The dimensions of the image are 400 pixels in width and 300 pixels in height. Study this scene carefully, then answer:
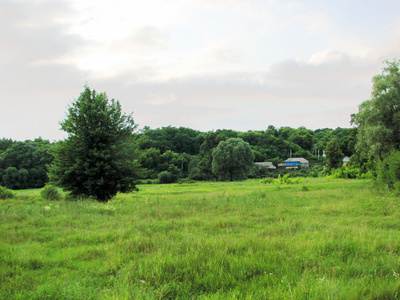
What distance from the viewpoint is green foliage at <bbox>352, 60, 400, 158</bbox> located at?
2781cm

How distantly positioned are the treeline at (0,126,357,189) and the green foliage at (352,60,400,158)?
1706 centimetres

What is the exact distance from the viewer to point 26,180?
73.5 m

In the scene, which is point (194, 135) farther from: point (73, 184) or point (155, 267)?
point (155, 267)

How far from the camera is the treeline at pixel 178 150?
73312mm

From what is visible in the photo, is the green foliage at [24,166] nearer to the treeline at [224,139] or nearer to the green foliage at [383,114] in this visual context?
the treeline at [224,139]

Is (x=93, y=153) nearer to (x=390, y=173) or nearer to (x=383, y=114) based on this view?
(x=390, y=173)

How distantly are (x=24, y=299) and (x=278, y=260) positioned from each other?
14.2 ft

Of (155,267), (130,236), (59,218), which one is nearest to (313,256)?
(155,267)

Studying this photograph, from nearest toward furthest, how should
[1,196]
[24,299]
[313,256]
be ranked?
[24,299] < [313,256] < [1,196]

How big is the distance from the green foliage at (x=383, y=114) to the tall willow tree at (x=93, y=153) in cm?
2363

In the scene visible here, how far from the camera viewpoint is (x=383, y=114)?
28969 mm

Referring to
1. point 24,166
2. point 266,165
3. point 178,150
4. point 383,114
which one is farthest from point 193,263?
point 178,150

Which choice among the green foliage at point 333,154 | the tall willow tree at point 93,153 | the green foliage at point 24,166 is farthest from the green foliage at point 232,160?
the tall willow tree at point 93,153

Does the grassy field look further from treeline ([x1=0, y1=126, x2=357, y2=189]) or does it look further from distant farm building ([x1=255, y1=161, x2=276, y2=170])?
distant farm building ([x1=255, y1=161, x2=276, y2=170])
